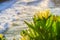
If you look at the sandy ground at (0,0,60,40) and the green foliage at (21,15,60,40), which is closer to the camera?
the green foliage at (21,15,60,40)

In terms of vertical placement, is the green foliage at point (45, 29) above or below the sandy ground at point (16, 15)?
above

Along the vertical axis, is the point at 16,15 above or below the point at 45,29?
below

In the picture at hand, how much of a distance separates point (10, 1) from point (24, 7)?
0.59 metres

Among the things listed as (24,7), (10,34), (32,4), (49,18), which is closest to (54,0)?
(32,4)

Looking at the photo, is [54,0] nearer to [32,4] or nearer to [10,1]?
[32,4]

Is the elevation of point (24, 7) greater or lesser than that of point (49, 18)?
lesser

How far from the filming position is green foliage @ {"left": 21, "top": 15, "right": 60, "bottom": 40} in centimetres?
59

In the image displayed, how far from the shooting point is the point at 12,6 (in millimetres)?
2838

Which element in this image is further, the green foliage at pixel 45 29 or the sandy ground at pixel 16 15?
the sandy ground at pixel 16 15

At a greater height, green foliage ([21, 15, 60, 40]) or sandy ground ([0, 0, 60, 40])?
green foliage ([21, 15, 60, 40])

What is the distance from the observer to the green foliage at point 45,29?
23.3 inches

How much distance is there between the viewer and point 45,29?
596 millimetres

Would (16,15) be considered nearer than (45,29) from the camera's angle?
No

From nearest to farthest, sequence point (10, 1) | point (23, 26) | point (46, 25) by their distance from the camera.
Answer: point (46, 25)
point (23, 26)
point (10, 1)
